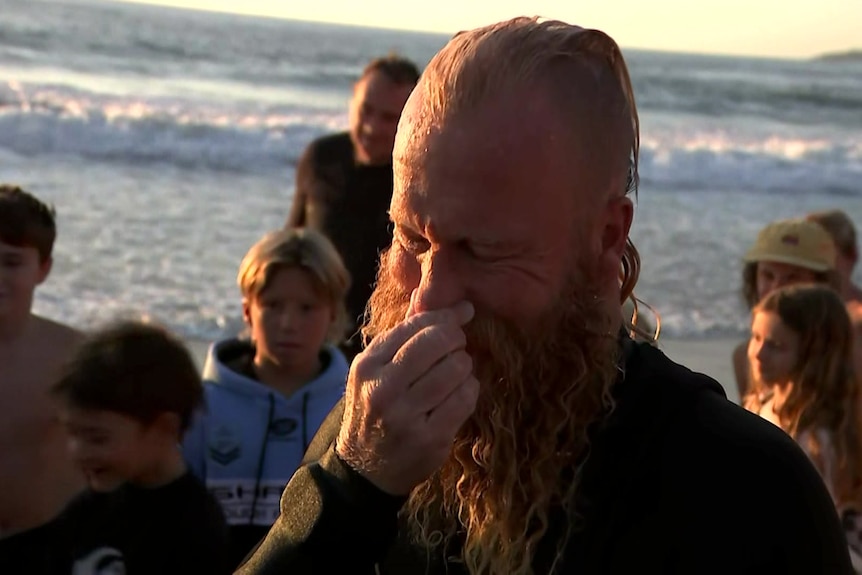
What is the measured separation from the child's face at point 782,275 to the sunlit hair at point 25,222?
3084mm

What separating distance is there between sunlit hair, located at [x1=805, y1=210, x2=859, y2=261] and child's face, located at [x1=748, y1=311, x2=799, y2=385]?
1.73 meters

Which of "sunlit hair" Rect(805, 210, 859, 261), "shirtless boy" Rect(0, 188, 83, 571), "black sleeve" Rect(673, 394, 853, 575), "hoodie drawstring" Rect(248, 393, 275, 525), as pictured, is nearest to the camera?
"black sleeve" Rect(673, 394, 853, 575)

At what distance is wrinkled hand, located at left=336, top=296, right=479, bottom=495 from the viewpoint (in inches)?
57.5

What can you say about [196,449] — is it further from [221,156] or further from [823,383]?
[221,156]

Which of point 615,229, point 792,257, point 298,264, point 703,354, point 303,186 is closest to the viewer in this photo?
point 615,229

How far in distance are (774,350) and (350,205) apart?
2.07 meters

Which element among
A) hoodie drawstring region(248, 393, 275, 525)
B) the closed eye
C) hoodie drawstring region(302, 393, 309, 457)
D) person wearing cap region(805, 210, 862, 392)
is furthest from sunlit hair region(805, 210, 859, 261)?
the closed eye

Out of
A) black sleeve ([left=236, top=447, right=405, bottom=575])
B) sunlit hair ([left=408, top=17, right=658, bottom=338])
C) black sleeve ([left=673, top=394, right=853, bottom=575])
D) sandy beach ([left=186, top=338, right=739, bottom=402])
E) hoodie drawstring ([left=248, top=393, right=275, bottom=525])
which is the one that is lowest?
sandy beach ([left=186, top=338, right=739, bottom=402])

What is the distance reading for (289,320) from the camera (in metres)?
4.39

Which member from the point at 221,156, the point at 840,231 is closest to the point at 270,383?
the point at 840,231

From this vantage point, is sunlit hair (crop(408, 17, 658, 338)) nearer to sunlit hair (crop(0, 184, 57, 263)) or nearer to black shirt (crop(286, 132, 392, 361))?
sunlit hair (crop(0, 184, 57, 263))

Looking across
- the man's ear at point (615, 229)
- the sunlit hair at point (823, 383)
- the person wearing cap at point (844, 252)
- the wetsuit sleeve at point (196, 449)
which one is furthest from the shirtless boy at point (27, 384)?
the person wearing cap at point (844, 252)

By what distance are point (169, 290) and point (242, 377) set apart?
5368 mm

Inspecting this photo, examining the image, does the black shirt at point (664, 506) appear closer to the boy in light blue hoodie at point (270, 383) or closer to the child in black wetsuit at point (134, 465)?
the child in black wetsuit at point (134, 465)
